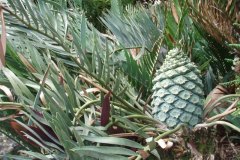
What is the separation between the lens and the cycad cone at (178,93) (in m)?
0.75

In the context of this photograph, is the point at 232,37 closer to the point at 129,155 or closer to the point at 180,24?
the point at 180,24

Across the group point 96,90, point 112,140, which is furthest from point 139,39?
point 112,140

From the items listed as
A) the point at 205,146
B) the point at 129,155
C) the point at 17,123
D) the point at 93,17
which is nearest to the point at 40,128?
the point at 17,123

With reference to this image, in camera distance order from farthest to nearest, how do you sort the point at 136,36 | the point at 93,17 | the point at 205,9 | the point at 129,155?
the point at 93,17 < the point at 136,36 < the point at 205,9 < the point at 129,155

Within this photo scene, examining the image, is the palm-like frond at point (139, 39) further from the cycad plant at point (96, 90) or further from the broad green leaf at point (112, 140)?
the broad green leaf at point (112, 140)

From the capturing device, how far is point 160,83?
77 cm

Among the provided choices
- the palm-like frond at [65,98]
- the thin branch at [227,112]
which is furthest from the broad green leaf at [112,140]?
the thin branch at [227,112]

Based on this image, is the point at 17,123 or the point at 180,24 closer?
the point at 17,123

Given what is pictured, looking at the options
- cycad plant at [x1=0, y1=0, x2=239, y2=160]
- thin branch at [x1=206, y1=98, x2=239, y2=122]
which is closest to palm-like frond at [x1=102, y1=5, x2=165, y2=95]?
cycad plant at [x1=0, y1=0, x2=239, y2=160]

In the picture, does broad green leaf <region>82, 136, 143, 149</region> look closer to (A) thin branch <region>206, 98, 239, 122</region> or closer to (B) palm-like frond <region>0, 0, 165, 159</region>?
(B) palm-like frond <region>0, 0, 165, 159</region>

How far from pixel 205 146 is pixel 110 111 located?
16 centimetres

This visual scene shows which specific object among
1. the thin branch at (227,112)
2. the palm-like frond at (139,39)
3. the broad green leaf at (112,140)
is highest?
the palm-like frond at (139,39)

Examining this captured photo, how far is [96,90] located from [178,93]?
0.14m

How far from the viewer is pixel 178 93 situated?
0.76m
